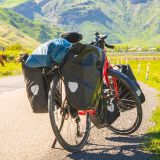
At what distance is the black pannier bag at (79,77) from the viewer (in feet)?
21.4

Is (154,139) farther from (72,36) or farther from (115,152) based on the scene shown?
(72,36)

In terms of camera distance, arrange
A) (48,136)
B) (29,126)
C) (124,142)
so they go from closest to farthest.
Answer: (124,142) → (48,136) → (29,126)

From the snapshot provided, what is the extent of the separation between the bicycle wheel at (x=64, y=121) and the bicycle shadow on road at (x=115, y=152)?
0.18 metres

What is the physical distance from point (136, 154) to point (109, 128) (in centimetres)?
178

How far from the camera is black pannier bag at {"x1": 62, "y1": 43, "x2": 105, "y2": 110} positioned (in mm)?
6520

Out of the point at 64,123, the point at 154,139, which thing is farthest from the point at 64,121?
the point at 154,139

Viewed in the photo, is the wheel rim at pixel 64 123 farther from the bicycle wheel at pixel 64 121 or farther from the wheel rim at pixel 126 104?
the wheel rim at pixel 126 104

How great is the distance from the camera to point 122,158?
21.4 feet

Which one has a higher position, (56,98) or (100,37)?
(100,37)

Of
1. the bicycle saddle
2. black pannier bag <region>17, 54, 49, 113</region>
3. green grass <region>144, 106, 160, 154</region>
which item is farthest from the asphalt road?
the bicycle saddle

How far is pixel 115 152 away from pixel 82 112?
0.85 meters

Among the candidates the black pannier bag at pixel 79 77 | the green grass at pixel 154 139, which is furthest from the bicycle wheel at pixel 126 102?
the black pannier bag at pixel 79 77

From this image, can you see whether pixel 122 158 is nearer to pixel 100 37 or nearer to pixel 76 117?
pixel 76 117

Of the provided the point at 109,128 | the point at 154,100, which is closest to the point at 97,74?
the point at 109,128
